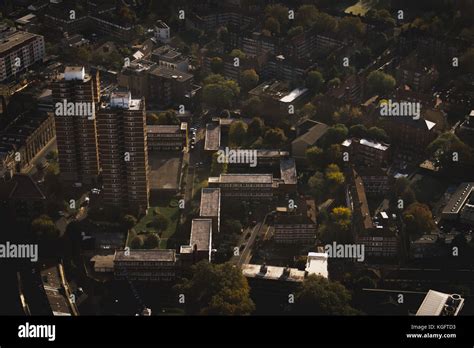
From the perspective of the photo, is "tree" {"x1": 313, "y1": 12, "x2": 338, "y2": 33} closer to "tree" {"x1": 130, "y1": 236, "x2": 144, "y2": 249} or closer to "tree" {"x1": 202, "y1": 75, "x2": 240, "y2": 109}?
"tree" {"x1": 202, "y1": 75, "x2": 240, "y2": 109}

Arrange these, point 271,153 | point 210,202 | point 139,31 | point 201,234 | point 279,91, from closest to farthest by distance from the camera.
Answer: point 201,234 < point 210,202 < point 271,153 < point 279,91 < point 139,31

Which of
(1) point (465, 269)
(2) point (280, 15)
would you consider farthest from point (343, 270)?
(2) point (280, 15)

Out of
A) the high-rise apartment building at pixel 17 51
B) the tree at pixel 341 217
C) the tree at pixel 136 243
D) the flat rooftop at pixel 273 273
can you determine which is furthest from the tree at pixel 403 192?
the high-rise apartment building at pixel 17 51

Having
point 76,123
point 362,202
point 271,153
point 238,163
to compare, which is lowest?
point 238,163

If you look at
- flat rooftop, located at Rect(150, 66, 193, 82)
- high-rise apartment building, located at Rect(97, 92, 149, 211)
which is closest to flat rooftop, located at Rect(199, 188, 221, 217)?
high-rise apartment building, located at Rect(97, 92, 149, 211)

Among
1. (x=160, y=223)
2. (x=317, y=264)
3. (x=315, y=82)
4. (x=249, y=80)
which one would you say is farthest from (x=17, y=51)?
(x=317, y=264)

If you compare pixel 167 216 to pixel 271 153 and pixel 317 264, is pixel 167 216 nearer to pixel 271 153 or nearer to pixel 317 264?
pixel 271 153

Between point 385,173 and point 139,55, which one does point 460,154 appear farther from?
point 139,55
